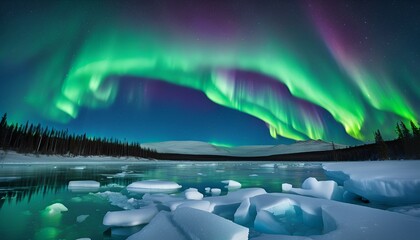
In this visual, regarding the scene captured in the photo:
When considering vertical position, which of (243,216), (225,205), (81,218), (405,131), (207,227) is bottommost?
(81,218)

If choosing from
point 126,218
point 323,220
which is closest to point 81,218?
point 126,218

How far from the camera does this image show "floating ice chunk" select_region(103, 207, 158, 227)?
5.15 metres

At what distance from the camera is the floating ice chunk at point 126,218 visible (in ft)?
16.9

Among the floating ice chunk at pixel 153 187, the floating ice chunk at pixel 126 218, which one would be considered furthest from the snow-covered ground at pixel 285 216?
the floating ice chunk at pixel 153 187

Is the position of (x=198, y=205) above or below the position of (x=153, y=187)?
above

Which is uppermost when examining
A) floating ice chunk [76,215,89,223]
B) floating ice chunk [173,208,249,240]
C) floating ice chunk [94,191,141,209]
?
floating ice chunk [173,208,249,240]

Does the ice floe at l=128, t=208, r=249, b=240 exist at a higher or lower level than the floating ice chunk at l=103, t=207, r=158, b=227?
higher

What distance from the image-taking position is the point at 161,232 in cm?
374

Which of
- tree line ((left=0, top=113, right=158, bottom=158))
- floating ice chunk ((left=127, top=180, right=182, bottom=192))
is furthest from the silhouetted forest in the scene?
floating ice chunk ((left=127, top=180, right=182, bottom=192))

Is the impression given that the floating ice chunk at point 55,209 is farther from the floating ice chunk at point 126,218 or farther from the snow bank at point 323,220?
the snow bank at point 323,220

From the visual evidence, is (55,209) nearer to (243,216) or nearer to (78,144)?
(243,216)

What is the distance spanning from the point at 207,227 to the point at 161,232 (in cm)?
79

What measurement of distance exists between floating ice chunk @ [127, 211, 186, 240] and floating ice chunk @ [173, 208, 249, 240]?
10 centimetres

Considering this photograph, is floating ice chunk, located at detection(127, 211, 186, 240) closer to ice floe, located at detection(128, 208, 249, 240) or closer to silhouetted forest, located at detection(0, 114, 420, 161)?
ice floe, located at detection(128, 208, 249, 240)
